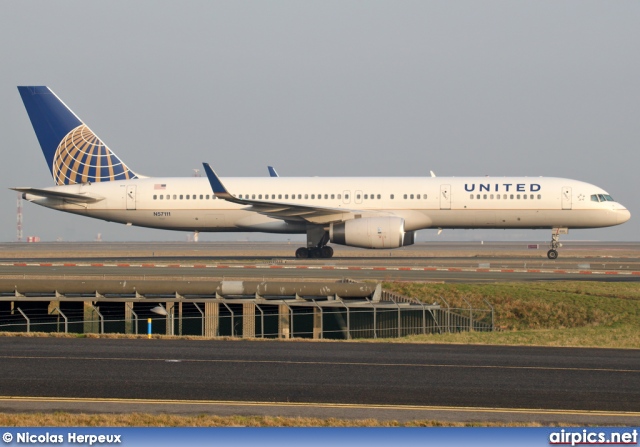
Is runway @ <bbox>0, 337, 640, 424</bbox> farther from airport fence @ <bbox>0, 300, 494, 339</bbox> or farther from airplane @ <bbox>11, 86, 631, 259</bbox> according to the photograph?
airplane @ <bbox>11, 86, 631, 259</bbox>

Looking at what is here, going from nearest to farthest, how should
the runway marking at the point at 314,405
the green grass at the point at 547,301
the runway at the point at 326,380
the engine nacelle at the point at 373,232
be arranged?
1. the runway marking at the point at 314,405
2. the runway at the point at 326,380
3. the green grass at the point at 547,301
4. the engine nacelle at the point at 373,232

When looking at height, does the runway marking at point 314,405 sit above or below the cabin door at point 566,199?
below

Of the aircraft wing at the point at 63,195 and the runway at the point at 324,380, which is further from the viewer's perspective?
the aircraft wing at the point at 63,195

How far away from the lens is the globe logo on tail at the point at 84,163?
51.4 metres

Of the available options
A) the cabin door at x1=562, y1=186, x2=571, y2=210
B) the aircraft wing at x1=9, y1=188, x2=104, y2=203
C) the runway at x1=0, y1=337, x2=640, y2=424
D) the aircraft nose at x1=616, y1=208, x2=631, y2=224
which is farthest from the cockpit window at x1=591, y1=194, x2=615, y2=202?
the runway at x1=0, y1=337, x2=640, y2=424

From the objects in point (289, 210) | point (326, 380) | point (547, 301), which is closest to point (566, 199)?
point (289, 210)

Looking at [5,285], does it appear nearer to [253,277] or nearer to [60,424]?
[253,277]

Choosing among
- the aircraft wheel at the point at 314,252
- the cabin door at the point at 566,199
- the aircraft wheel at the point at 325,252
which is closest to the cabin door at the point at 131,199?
the aircraft wheel at the point at 314,252

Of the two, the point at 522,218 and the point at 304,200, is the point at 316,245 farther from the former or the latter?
the point at 522,218

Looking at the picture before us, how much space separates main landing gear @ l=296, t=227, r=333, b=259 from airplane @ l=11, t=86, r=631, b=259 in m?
0.07

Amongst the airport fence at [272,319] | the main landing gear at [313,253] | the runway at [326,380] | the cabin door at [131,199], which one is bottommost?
the airport fence at [272,319]

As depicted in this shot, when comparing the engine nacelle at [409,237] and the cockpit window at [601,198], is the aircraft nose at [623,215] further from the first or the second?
the engine nacelle at [409,237]

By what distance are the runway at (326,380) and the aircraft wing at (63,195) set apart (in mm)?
30853

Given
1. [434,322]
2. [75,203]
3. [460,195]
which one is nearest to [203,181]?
[75,203]
